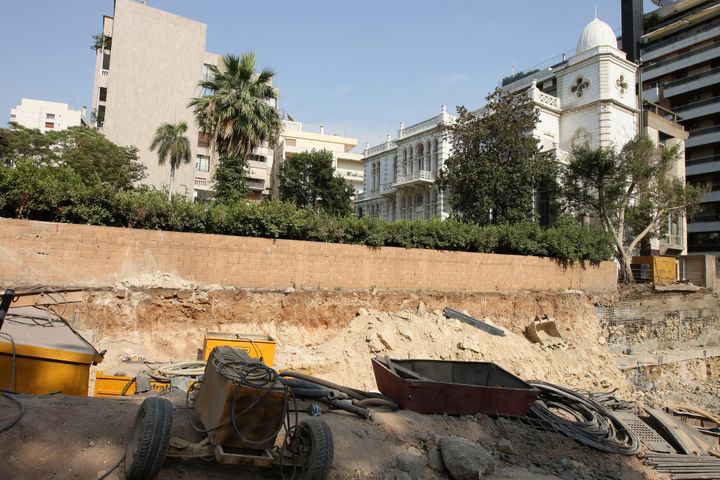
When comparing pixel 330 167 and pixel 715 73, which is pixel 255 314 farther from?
pixel 715 73

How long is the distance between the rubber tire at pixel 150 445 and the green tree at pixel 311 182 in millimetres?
34167

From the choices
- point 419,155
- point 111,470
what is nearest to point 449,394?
point 111,470

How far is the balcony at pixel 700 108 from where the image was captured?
4588 cm

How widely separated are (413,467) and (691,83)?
5586cm

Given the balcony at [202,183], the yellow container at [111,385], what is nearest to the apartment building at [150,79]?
the balcony at [202,183]

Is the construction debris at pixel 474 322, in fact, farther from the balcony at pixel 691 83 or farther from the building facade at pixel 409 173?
the balcony at pixel 691 83

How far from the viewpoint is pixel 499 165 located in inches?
1041

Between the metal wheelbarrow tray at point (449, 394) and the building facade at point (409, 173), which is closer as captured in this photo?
the metal wheelbarrow tray at point (449, 394)

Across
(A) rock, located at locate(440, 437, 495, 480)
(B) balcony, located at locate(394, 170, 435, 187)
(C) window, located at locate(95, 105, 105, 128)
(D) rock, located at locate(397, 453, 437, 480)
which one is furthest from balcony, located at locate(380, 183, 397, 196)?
(D) rock, located at locate(397, 453, 437, 480)

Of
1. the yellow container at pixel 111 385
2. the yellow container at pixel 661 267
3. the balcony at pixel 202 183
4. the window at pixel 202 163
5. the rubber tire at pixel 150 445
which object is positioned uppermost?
the window at pixel 202 163

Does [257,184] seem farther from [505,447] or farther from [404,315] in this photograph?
[505,447]

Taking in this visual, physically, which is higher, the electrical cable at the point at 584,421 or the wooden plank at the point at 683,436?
→ the electrical cable at the point at 584,421

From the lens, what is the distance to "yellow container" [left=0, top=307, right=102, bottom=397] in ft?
21.2

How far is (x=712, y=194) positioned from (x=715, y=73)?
11940 millimetres
